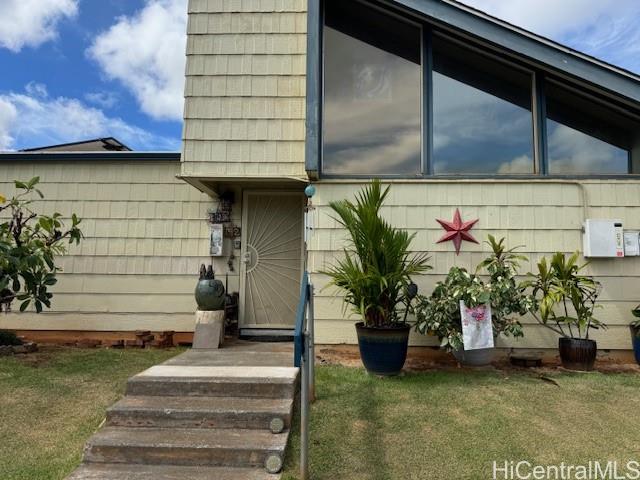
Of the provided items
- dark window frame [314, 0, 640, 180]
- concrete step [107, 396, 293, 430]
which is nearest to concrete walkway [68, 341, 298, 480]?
concrete step [107, 396, 293, 430]

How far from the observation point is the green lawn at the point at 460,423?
8.30 ft

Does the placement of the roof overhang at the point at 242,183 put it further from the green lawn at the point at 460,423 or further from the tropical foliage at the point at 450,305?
the green lawn at the point at 460,423

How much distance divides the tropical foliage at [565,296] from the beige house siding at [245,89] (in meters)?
2.93

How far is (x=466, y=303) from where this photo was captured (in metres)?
4.01

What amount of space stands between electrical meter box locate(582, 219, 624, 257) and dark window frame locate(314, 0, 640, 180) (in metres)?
0.56

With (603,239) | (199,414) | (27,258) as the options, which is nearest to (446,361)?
(603,239)

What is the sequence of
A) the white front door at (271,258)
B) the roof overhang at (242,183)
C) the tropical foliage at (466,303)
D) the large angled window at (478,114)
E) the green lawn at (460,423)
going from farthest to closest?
the white front door at (271,258)
the roof overhang at (242,183)
the large angled window at (478,114)
the tropical foliage at (466,303)
the green lawn at (460,423)

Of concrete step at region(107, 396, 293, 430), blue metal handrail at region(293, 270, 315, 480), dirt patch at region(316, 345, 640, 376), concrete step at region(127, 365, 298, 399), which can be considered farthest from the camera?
dirt patch at region(316, 345, 640, 376)

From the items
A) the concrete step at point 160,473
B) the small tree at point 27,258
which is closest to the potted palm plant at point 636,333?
the concrete step at point 160,473

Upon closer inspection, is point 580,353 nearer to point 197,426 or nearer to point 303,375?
point 303,375

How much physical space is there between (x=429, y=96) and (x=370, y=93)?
0.71m

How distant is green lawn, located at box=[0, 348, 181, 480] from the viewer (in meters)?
2.59

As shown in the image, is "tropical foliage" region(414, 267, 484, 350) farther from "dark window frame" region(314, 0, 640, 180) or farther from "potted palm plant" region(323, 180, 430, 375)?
"dark window frame" region(314, 0, 640, 180)

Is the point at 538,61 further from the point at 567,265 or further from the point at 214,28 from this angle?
the point at 214,28
